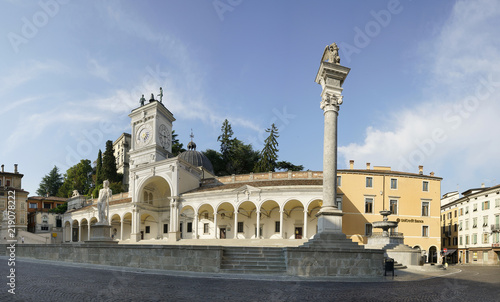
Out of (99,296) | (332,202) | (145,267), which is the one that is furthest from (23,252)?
(332,202)

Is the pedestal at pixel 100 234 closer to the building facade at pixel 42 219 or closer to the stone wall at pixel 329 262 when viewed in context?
the stone wall at pixel 329 262

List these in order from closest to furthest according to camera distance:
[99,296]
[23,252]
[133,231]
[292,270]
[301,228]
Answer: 1. [99,296]
2. [292,270]
3. [23,252]
4. [301,228]
5. [133,231]

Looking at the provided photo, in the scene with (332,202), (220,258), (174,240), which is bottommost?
(174,240)

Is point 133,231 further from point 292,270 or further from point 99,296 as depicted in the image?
point 99,296

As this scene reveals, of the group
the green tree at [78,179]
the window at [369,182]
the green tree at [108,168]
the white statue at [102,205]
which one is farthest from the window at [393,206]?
the green tree at [78,179]

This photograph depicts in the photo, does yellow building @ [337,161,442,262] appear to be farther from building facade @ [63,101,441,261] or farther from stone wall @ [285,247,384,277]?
stone wall @ [285,247,384,277]

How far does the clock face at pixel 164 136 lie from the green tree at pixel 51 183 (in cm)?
5901

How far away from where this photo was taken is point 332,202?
1538cm

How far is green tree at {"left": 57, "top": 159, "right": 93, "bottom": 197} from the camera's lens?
86.7 meters

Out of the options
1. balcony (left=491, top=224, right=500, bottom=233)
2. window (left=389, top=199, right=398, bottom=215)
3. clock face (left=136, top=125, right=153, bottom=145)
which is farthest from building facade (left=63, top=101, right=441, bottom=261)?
balcony (left=491, top=224, right=500, bottom=233)

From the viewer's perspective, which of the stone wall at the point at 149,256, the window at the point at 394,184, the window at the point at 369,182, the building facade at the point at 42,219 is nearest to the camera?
the stone wall at the point at 149,256

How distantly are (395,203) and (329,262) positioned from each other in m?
29.2

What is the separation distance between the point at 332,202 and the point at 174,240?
2833cm

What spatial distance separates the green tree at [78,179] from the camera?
284 ft
